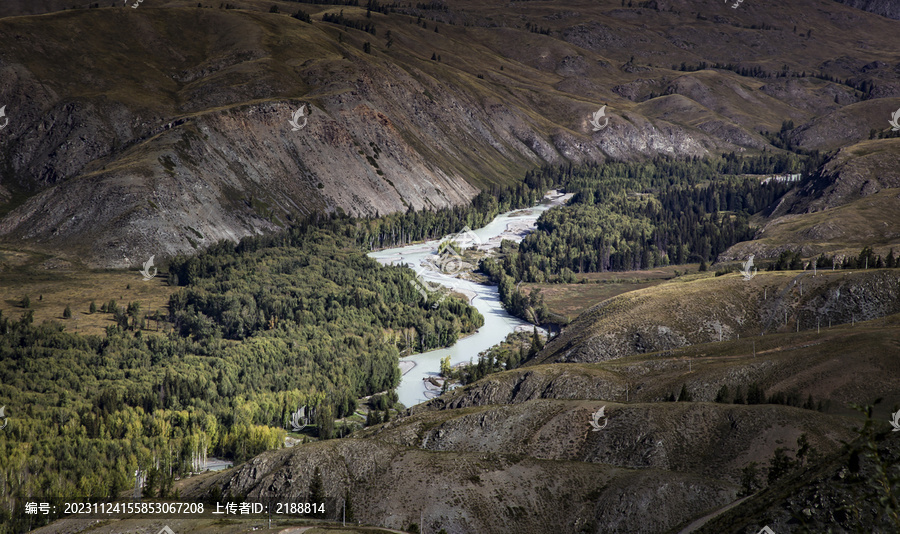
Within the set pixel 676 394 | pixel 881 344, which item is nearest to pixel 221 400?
pixel 676 394

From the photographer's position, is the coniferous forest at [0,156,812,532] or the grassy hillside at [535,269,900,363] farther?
the grassy hillside at [535,269,900,363]
